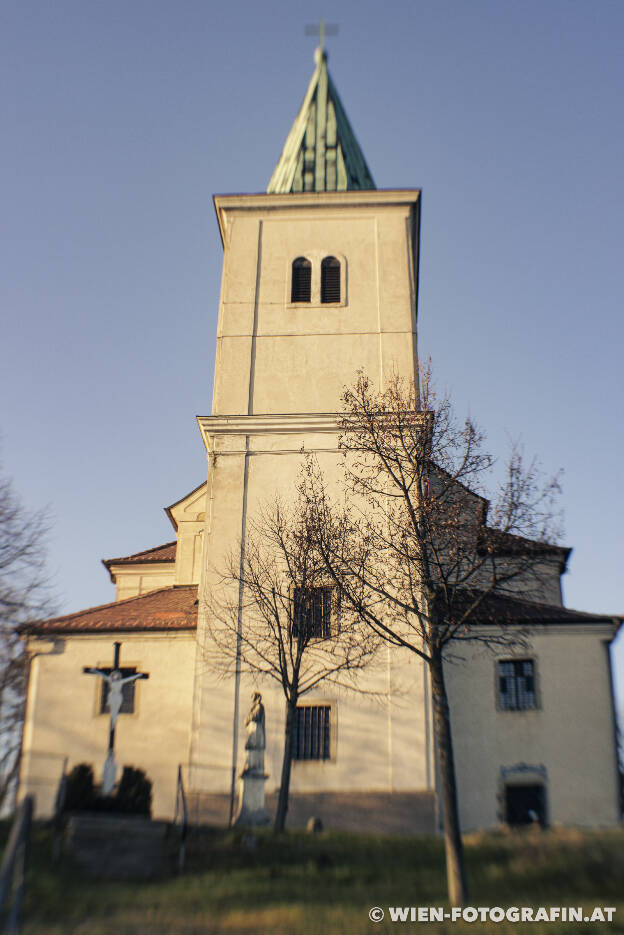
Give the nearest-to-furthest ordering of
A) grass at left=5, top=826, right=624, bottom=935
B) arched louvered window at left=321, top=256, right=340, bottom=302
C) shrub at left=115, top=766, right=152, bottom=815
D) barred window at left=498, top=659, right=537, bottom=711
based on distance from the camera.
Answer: grass at left=5, top=826, right=624, bottom=935 → shrub at left=115, top=766, right=152, bottom=815 → barred window at left=498, top=659, right=537, bottom=711 → arched louvered window at left=321, top=256, right=340, bottom=302

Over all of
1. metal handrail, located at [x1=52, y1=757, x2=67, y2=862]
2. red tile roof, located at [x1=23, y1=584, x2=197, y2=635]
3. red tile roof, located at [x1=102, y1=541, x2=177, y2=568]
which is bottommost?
metal handrail, located at [x1=52, y1=757, x2=67, y2=862]

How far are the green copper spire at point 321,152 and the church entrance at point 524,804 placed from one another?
1935 centimetres

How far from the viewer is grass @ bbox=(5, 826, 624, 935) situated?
32.4ft

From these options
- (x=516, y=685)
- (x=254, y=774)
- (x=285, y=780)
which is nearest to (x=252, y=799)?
(x=254, y=774)

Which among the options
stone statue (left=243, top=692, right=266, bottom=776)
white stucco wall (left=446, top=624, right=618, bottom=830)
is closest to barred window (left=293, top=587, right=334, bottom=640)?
stone statue (left=243, top=692, right=266, bottom=776)

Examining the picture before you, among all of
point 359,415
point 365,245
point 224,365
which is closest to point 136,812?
point 359,415

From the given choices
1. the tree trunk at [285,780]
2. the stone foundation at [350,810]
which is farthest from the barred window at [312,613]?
the stone foundation at [350,810]

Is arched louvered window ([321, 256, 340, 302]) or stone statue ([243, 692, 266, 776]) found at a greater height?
arched louvered window ([321, 256, 340, 302])

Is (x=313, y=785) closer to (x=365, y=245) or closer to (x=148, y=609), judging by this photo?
(x=148, y=609)

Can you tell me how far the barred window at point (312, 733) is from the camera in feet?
72.7

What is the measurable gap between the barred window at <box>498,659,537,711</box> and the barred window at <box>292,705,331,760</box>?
186 inches

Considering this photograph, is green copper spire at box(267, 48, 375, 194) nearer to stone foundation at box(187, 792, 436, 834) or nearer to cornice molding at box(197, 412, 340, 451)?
cornice molding at box(197, 412, 340, 451)

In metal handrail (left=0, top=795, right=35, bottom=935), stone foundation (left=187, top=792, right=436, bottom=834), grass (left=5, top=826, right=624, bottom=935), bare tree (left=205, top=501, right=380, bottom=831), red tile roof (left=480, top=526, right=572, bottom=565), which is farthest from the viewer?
bare tree (left=205, top=501, right=380, bottom=831)

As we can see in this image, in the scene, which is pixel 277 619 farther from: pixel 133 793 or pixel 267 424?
pixel 267 424
